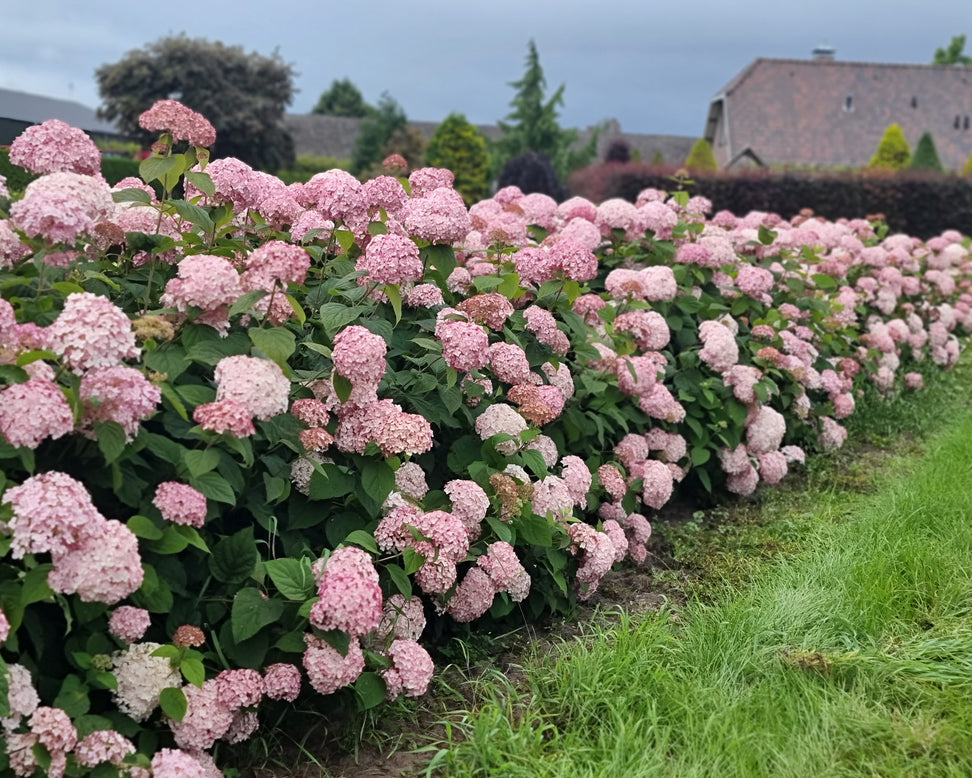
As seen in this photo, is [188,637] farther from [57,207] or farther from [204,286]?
[57,207]

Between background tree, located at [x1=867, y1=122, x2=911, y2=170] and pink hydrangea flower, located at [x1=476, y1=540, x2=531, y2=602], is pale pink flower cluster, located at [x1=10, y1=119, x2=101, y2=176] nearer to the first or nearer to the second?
pink hydrangea flower, located at [x1=476, y1=540, x2=531, y2=602]

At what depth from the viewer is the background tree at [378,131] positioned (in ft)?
114

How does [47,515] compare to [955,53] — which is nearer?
[47,515]

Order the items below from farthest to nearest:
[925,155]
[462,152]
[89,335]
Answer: [462,152] < [925,155] < [89,335]

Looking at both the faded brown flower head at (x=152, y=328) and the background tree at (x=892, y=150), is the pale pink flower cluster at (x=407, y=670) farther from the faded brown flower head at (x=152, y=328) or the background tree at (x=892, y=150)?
the background tree at (x=892, y=150)

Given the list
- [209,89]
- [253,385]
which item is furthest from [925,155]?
[253,385]

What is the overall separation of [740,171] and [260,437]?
20.2 meters

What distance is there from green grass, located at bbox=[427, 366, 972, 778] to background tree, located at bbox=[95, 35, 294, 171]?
35738mm

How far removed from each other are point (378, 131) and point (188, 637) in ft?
112

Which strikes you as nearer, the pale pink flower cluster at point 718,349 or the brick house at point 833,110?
the pale pink flower cluster at point 718,349

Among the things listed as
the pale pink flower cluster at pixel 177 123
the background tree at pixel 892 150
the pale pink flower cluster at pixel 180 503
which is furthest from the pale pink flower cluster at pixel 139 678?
the background tree at pixel 892 150

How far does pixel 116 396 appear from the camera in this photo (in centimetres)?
203

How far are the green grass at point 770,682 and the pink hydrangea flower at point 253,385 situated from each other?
3.03 ft

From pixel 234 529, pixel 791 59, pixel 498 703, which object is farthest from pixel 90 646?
pixel 791 59
